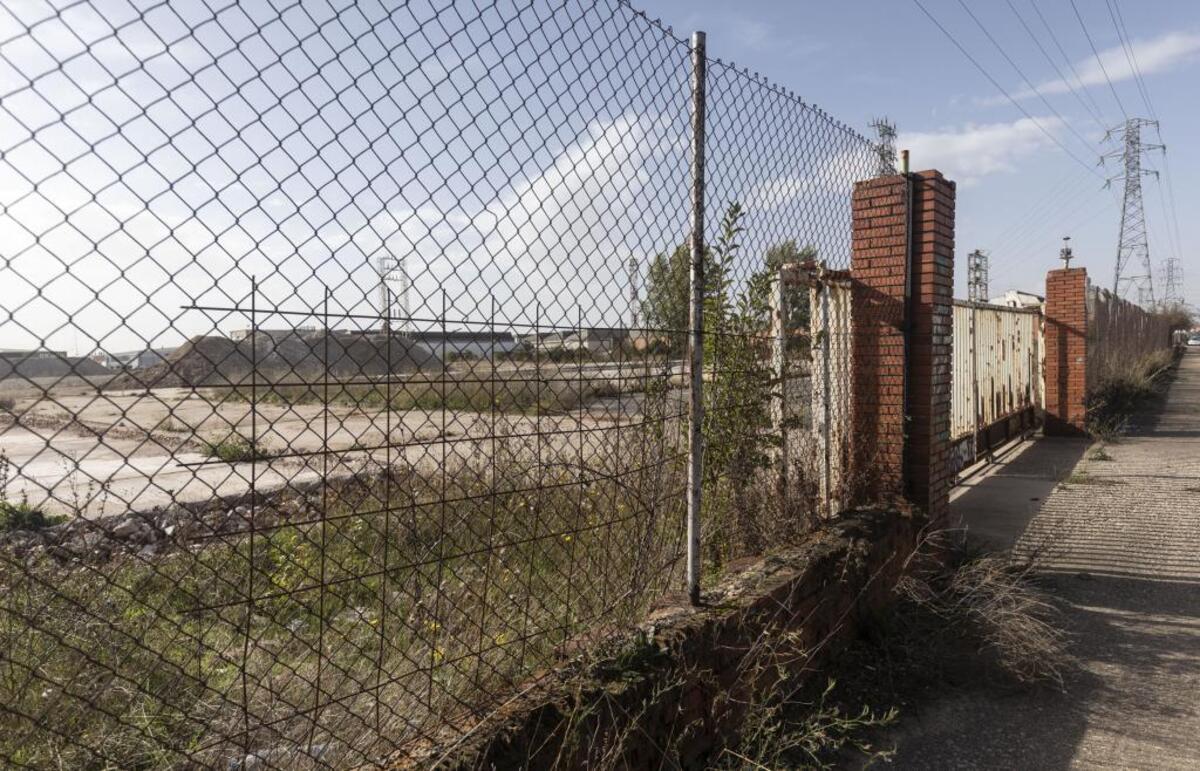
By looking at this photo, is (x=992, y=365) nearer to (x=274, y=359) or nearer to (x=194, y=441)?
(x=194, y=441)

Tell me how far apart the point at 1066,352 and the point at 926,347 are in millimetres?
8942

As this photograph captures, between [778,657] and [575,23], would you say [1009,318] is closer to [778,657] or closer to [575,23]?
[778,657]

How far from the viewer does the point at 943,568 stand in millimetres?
5176

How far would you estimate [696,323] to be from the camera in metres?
3.18

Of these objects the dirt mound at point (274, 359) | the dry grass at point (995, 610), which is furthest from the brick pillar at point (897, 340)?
the dirt mound at point (274, 359)

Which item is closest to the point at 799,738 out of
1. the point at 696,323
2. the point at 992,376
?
the point at 696,323

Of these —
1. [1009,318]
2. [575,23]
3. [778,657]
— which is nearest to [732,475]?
[778,657]

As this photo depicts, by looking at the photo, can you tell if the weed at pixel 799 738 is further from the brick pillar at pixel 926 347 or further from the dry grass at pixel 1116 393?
the dry grass at pixel 1116 393

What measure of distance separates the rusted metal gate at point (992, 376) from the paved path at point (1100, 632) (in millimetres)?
748

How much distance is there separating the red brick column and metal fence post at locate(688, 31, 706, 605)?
237 centimetres

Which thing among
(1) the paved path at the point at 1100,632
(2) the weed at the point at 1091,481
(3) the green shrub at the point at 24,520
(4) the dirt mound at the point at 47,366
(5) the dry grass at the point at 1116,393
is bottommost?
(1) the paved path at the point at 1100,632

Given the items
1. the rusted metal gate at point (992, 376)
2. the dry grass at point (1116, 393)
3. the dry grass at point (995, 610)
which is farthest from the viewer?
the dry grass at point (1116, 393)

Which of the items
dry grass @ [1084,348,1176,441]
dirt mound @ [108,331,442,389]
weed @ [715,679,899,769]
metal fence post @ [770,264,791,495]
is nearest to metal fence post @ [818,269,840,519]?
metal fence post @ [770,264,791,495]

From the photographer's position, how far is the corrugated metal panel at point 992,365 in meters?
9.15
